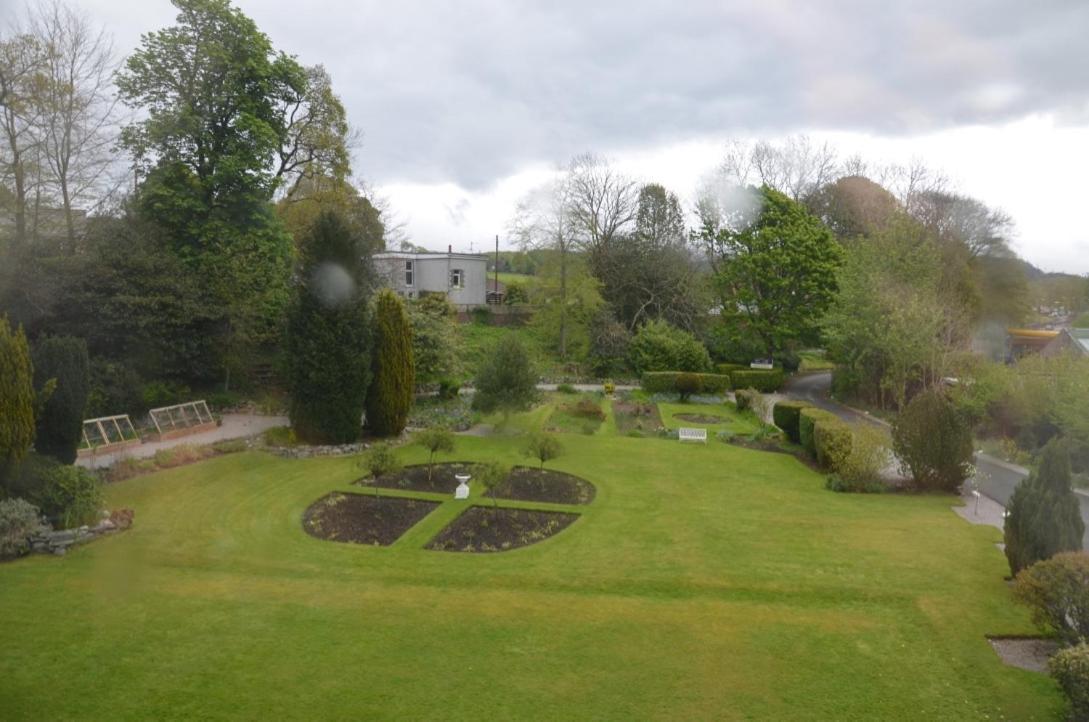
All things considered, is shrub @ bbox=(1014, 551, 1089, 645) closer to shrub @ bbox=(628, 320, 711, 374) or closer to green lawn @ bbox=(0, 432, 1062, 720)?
green lawn @ bbox=(0, 432, 1062, 720)

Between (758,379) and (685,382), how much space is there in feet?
16.1

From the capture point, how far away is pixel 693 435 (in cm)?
1984

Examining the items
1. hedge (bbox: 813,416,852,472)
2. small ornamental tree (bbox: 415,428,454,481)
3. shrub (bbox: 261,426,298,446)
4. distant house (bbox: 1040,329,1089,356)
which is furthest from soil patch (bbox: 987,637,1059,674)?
distant house (bbox: 1040,329,1089,356)

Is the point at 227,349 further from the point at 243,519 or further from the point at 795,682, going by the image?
the point at 795,682

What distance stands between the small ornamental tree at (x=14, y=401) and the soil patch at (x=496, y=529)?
6682 millimetres

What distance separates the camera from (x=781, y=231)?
113ft

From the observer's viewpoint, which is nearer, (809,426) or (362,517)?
(362,517)

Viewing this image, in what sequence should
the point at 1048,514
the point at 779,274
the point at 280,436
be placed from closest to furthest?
the point at 1048,514, the point at 280,436, the point at 779,274

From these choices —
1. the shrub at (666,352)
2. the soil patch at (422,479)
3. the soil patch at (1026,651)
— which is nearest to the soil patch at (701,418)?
the shrub at (666,352)

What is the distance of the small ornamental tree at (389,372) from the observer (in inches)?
736

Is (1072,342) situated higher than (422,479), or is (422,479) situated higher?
(1072,342)

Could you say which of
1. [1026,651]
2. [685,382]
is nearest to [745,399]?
[685,382]

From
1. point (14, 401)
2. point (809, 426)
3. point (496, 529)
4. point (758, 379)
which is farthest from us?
point (758, 379)

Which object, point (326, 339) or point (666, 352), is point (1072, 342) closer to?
point (666, 352)
